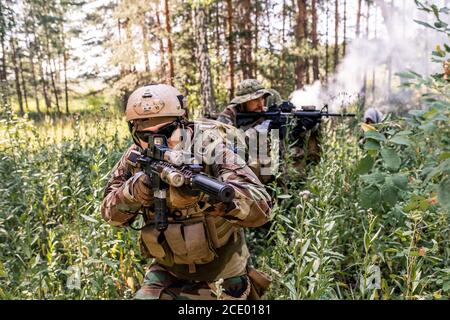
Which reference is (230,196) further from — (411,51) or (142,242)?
(411,51)

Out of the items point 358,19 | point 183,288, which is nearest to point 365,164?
point 183,288

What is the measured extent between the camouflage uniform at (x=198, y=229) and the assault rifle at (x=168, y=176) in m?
0.09

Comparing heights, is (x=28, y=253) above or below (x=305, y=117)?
below

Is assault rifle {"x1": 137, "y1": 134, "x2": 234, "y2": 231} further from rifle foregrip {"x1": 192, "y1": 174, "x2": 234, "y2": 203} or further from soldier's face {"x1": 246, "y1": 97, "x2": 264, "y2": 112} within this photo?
soldier's face {"x1": 246, "y1": 97, "x2": 264, "y2": 112}

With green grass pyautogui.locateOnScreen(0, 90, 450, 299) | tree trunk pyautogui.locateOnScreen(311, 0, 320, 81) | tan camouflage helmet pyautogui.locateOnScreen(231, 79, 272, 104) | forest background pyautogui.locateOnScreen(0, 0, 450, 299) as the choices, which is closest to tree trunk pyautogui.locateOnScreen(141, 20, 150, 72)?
forest background pyautogui.locateOnScreen(0, 0, 450, 299)

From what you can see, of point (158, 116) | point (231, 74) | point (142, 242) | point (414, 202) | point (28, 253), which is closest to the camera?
point (414, 202)

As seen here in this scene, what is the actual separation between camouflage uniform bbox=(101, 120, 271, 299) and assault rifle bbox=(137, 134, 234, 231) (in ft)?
0.30

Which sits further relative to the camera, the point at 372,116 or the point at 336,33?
the point at 336,33

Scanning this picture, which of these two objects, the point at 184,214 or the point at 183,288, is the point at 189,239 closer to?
the point at 184,214

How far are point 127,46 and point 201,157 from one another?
1782cm

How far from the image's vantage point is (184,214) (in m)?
2.76

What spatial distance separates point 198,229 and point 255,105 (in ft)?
11.5

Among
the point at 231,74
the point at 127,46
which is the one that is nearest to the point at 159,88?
the point at 231,74
